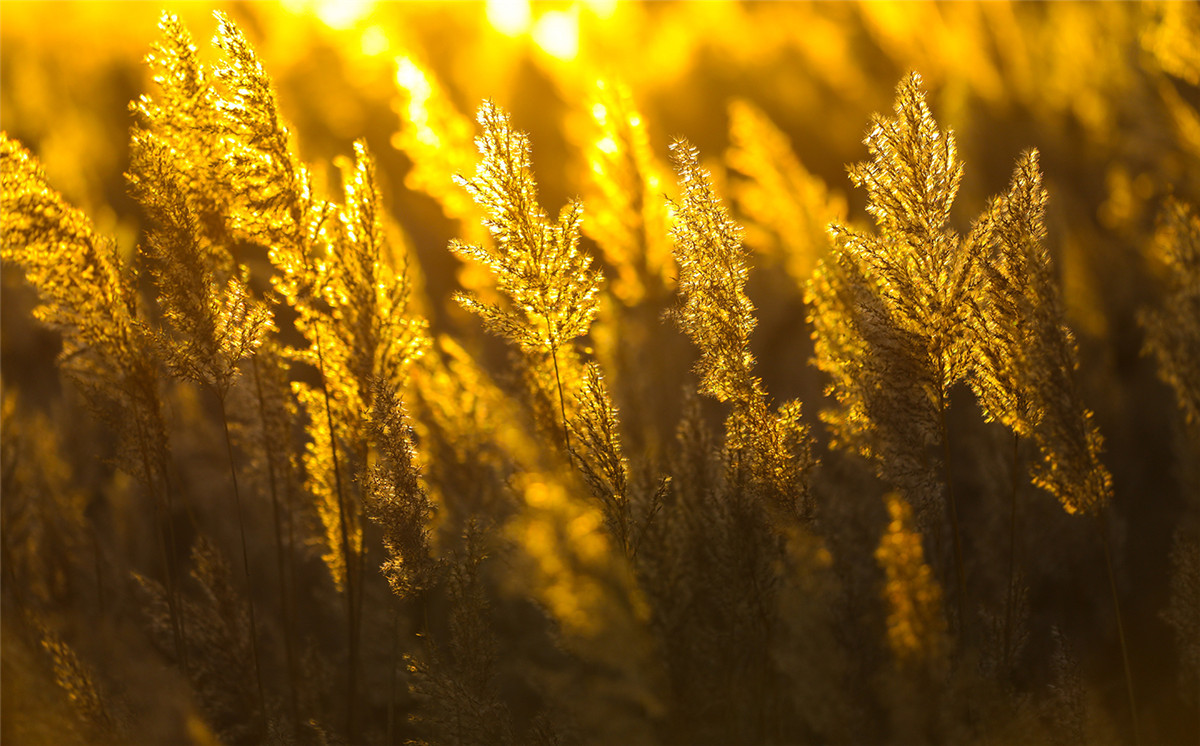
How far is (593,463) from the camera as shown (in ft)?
8.96

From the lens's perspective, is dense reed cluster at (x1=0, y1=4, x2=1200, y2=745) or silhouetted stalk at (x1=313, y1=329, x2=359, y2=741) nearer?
dense reed cluster at (x1=0, y1=4, x2=1200, y2=745)

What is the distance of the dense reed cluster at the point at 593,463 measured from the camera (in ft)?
8.59

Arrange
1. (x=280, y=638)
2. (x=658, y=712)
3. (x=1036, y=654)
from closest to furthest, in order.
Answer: (x=658, y=712), (x=1036, y=654), (x=280, y=638)

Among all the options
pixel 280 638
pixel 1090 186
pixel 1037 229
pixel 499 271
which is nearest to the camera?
pixel 1037 229

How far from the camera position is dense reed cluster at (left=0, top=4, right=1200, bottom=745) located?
2.62m

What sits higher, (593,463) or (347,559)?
(593,463)

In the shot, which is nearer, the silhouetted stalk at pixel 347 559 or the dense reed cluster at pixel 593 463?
the dense reed cluster at pixel 593 463

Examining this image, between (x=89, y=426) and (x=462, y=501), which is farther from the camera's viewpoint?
(x=89, y=426)

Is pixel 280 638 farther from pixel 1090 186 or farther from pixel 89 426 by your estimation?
pixel 1090 186

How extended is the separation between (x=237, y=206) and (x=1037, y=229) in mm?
2884

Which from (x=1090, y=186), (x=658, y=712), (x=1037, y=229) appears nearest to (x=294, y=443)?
(x=658, y=712)

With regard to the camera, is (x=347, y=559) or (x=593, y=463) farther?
(x=347, y=559)

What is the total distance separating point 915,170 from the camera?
2.59m

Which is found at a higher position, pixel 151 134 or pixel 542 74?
pixel 542 74
